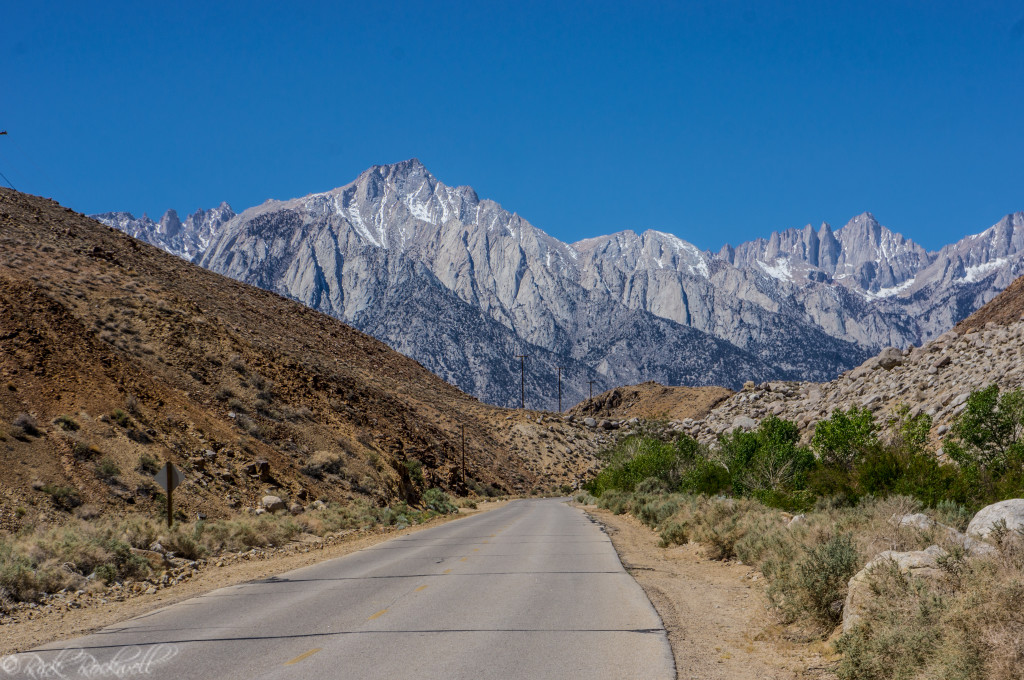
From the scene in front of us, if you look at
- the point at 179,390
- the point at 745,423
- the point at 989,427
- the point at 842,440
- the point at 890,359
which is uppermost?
the point at 890,359

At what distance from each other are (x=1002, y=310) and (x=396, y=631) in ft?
201

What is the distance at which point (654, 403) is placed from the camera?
12612 cm

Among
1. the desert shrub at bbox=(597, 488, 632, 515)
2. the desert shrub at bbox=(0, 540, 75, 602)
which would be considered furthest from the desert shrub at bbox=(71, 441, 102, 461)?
the desert shrub at bbox=(597, 488, 632, 515)

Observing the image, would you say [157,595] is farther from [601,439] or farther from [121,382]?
[601,439]

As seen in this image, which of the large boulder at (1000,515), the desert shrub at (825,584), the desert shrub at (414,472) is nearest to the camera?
the desert shrub at (825,584)

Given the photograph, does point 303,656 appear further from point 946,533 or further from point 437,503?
point 437,503

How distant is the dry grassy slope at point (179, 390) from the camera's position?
2520cm

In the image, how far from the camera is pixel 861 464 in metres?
25.6

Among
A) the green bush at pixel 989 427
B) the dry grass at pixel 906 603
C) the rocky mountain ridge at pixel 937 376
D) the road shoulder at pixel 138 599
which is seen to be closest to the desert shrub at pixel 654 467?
the rocky mountain ridge at pixel 937 376

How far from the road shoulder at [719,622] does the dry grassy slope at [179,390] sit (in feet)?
50.8

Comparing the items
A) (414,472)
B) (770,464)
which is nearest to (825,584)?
(770,464)

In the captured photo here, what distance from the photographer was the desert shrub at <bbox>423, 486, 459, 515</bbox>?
45181mm

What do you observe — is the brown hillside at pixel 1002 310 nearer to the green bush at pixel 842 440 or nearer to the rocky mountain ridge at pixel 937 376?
the rocky mountain ridge at pixel 937 376

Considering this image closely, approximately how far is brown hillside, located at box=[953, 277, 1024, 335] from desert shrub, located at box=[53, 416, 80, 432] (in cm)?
5346
